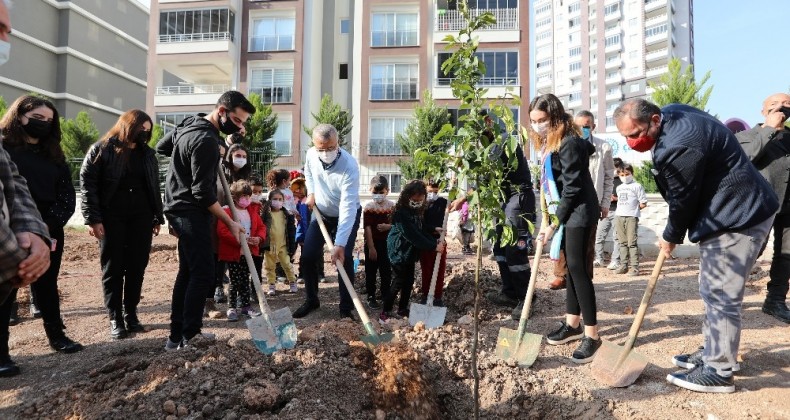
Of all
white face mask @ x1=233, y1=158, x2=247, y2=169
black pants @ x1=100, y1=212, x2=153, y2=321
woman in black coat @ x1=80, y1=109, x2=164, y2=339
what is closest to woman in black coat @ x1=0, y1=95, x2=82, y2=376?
woman in black coat @ x1=80, y1=109, x2=164, y2=339

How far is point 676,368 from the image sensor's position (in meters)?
3.29

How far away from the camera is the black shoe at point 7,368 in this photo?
3.18 meters

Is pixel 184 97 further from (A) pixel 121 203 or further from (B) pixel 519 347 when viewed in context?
(B) pixel 519 347

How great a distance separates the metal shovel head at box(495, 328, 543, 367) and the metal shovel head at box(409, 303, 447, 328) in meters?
0.73

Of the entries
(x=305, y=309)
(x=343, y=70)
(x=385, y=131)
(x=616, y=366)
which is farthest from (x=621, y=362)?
(x=343, y=70)

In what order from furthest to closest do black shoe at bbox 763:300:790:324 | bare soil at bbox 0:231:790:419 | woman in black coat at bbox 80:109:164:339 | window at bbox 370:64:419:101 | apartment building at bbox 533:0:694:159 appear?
apartment building at bbox 533:0:694:159 < window at bbox 370:64:419:101 < black shoe at bbox 763:300:790:324 < woman in black coat at bbox 80:109:164:339 < bare soil at bbox 0:231:790:419

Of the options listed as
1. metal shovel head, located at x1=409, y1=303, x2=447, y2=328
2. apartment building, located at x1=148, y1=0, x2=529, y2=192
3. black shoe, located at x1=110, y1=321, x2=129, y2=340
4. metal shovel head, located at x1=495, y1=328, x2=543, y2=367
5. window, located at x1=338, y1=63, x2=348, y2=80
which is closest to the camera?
metal shovel head, located at x1=495, y1=328, x2=543, y2=367

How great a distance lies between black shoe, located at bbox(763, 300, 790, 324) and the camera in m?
4.22

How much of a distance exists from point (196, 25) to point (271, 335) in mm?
25466

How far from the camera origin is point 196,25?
963 inches

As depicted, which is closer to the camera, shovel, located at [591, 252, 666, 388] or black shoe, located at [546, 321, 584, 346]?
shovel, located at [591, 252, 666, 388]

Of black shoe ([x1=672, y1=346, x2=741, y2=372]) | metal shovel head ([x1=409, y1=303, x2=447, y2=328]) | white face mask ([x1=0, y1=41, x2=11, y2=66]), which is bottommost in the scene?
black shoe ([x1=672, y1=346, x2=741, y2=372])

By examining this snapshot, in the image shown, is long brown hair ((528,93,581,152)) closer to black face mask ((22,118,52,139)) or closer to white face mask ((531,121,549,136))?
white face mask ((531,121,549,136))

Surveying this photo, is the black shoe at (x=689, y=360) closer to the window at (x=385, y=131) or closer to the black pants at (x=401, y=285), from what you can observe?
the black pants at (x=401, y=285)
